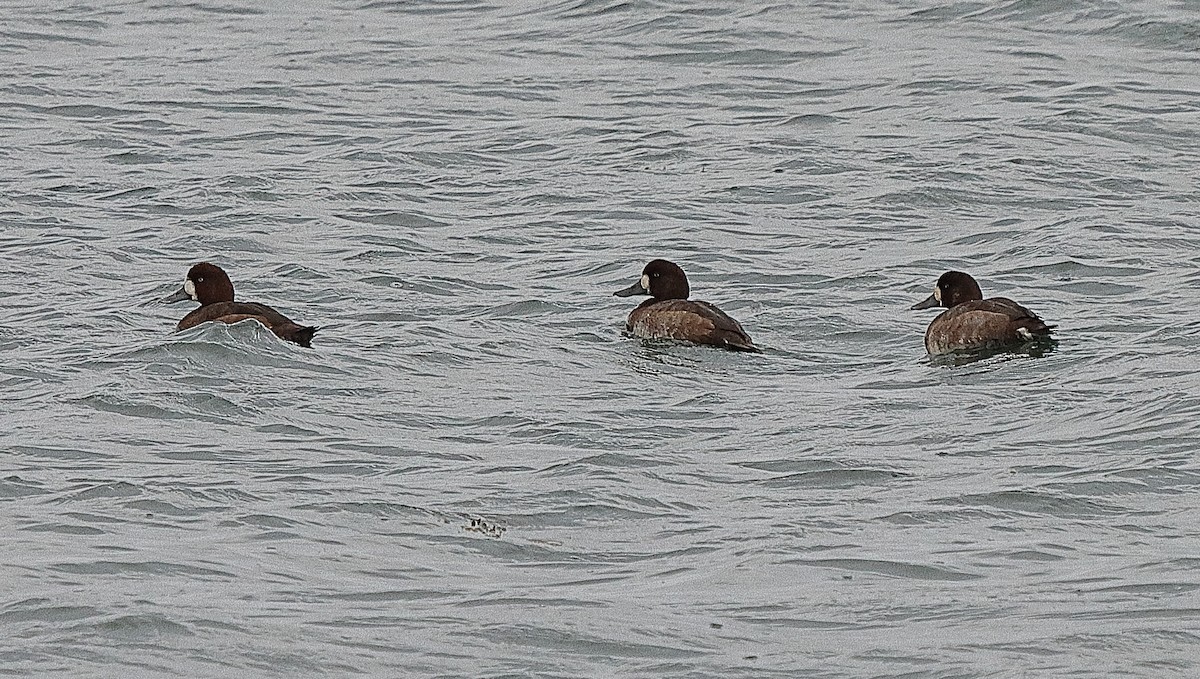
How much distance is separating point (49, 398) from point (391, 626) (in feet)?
12.7

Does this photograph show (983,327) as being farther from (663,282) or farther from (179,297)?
(179,297)

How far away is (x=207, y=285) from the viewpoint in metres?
11.8

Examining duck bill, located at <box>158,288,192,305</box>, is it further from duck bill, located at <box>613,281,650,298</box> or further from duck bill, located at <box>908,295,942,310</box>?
duck bill, located at <box>908,295,942,310</box>

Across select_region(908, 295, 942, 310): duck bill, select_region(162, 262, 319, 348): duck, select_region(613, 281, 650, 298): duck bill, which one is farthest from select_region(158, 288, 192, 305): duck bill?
select_region(908, 295, 942, 310): duck bill

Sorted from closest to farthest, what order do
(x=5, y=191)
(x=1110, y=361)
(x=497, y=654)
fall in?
(x=497, y=654) < (x=1110, y=361) < (x=5, y=191)

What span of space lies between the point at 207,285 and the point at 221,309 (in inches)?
37.6

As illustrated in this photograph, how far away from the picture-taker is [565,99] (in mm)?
19562

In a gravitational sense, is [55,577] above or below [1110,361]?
above

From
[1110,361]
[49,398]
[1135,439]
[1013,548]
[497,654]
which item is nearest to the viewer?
[497,654]

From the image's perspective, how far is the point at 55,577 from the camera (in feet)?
21.4

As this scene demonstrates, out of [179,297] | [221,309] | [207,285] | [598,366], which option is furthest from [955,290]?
[179,297]

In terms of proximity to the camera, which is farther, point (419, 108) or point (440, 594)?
point (419, 108)

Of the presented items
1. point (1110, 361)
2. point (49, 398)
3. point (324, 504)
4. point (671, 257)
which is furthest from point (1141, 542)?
point (671, 257)

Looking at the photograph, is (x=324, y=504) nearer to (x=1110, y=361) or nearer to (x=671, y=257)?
(x=1110, y=361)
